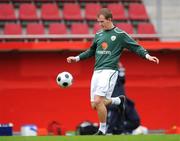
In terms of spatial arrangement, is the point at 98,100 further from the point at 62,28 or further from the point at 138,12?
the point at 138,12

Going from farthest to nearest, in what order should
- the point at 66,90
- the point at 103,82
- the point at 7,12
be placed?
the point at 7,12 < the point at 66,90 < the point at 103,82

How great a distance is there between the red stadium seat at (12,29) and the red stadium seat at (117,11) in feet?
8.19

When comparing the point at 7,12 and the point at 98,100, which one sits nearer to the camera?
the point at 98,100

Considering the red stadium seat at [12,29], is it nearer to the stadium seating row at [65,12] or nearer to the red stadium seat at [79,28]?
the stadium seating row at [65,12]

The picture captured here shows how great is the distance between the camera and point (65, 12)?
18188 mm

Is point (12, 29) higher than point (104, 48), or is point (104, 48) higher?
point (12, 29)

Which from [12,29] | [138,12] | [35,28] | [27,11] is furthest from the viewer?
[138,12]

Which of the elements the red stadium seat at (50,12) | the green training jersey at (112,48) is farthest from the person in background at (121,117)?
the red stadium seat at (50,12)

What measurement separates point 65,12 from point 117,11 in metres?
1.32

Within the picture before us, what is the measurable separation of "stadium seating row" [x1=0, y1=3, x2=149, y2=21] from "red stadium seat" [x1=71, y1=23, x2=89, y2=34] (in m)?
0.51

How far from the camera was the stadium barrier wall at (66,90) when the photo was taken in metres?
15.4

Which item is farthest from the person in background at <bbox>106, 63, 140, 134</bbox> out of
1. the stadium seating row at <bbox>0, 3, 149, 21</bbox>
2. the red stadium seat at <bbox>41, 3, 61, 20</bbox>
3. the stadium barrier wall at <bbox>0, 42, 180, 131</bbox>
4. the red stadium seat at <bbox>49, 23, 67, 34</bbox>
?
the red stadium seat at <bbox>41, 3, 61, 20</bbox>

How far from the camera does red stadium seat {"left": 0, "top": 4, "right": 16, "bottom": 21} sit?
17.4 meters

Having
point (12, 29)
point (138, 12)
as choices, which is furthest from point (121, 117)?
point (138, 12)
